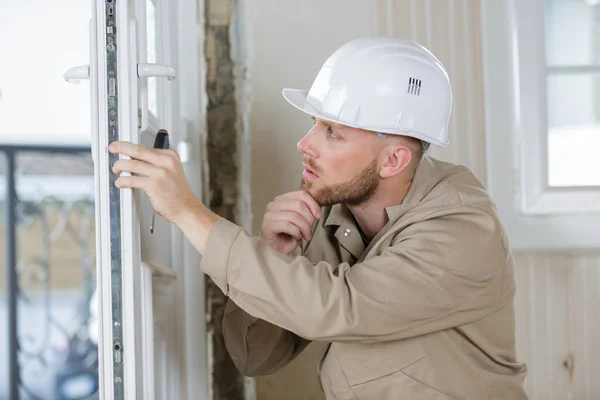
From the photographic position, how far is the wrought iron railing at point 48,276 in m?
4.32

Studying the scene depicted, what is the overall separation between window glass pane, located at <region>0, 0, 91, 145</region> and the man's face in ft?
9.39

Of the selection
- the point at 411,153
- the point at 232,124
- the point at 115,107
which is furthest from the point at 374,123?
the point at 232,124

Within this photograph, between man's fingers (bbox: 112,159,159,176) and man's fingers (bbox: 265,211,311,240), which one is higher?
man's fingers (bbox: 112,159,159,176)

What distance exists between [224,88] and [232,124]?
0.11 m

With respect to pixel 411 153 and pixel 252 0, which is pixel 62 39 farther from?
pixel 411 153

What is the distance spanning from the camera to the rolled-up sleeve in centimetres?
129

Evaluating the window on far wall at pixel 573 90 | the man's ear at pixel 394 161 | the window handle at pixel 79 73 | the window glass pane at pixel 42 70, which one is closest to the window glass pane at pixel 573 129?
the window on far wall at pixel 573 90

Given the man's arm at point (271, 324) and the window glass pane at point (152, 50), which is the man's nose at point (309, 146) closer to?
the man's arm at point (271, 324)

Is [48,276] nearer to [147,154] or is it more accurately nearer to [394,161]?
[394,161]

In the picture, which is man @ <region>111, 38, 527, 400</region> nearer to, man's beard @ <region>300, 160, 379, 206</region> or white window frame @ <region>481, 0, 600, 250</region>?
man's beard @ <region>300, 160, 379, 206</region>

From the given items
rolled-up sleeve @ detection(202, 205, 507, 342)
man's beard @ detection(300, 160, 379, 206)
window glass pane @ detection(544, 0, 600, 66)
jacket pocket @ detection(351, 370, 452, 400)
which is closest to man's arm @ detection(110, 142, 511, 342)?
rolled-up sleeve @ detection(202, 205, 507, 342)

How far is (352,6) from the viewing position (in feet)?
7.27

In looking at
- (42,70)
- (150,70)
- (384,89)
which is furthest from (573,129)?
(42,70)

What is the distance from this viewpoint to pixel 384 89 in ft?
5.02
